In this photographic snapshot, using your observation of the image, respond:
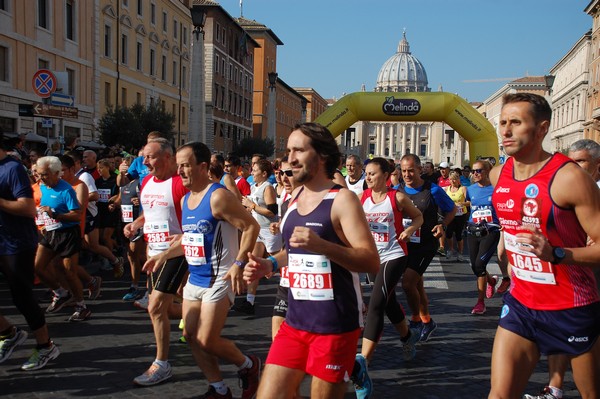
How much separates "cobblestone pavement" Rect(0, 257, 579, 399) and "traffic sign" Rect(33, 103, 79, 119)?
3.68 meters

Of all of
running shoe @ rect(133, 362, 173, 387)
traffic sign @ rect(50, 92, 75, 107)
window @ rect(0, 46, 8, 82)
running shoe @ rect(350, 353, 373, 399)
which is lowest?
running shoe @ rect(133, 362, 173, 387)

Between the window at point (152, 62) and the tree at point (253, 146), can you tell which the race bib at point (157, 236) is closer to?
the window at point (152, 62)

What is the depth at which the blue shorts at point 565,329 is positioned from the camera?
10.6 feet

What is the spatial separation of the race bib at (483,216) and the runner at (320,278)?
5917 millimetres

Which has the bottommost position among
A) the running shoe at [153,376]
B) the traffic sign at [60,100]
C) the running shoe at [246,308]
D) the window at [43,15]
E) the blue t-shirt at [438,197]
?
the running shoe at [246,308]

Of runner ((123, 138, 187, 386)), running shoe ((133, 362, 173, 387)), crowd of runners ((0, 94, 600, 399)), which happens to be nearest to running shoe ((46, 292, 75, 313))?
crowd of runners ((0, 94, 600, 399))

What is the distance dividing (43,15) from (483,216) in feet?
78.0

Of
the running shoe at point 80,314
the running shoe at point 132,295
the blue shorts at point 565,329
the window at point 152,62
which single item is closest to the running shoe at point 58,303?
the running shoe at point 80,314

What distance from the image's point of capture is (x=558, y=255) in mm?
3053

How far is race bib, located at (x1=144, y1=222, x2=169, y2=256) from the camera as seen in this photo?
5613 millimetres

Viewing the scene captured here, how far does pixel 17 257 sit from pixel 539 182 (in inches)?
167

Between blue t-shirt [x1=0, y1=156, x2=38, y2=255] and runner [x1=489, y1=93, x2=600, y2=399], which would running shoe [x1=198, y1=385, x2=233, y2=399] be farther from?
blue t-shirt [x1=0, y1=156, x2=38, y2=255]

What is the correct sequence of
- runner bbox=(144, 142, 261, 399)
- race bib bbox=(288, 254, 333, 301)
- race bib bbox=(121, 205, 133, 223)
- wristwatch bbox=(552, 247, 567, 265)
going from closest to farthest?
wristwatch bbox=(552, 247, 567, 265) < race bib bbox=(288, 254, 333, 301) < runner bbox=(144, 142, 261, 399) < race bib bbox=(121, 205, 133, 223)

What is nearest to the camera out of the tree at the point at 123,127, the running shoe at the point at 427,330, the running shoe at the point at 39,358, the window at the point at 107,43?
the running shoe at the point at 39,358
